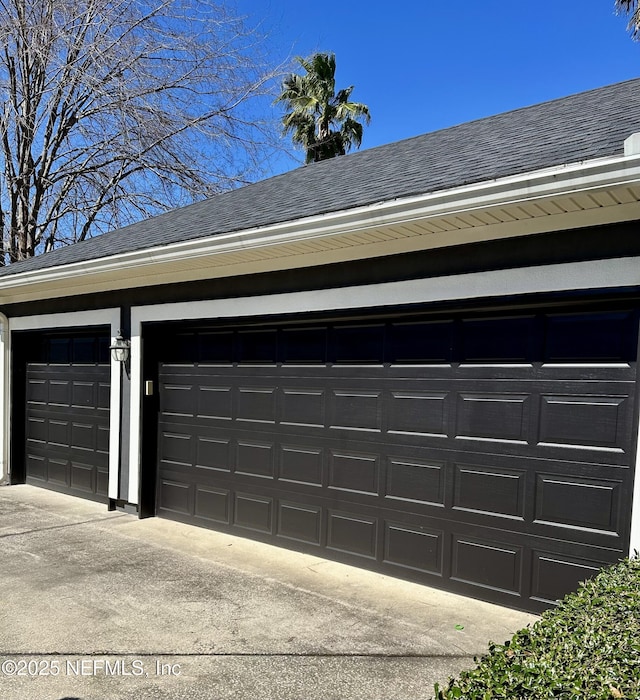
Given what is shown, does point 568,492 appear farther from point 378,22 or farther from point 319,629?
point 378,22

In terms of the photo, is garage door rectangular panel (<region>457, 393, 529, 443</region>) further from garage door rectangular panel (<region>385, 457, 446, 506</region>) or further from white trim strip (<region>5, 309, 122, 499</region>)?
white trim strip (<region>5, 309, 122, 499</region>)

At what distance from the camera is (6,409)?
9.05 m

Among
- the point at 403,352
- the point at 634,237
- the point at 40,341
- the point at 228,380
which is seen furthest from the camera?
the point at 40,341

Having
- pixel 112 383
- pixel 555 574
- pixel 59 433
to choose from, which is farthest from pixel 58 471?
pixel 555 574

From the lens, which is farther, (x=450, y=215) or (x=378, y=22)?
(x=378, y=22)

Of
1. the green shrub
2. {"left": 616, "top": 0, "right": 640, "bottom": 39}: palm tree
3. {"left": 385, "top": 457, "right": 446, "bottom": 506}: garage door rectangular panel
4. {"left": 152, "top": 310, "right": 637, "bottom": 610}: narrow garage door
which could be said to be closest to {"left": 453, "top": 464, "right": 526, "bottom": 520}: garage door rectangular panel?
{"left": 152, "top": 310, "right": 637, "bottom": 610}: narrow garage door

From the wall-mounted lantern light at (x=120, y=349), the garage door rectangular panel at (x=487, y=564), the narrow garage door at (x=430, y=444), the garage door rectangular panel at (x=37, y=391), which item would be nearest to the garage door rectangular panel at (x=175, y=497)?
the narrow garage door at (x=430, y=444)

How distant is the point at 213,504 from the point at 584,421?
4029 millimetres

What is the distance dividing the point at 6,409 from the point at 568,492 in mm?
8261

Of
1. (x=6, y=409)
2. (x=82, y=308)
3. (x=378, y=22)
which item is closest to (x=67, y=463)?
(x=6, y=409)

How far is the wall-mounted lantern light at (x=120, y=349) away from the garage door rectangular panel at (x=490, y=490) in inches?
169

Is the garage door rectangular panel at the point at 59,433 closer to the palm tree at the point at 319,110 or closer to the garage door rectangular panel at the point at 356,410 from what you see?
the garage door rectangular panel at the point at 356,410

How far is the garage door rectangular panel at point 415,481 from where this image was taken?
4727 millimetres

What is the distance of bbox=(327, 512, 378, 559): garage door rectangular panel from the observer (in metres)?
5.11
